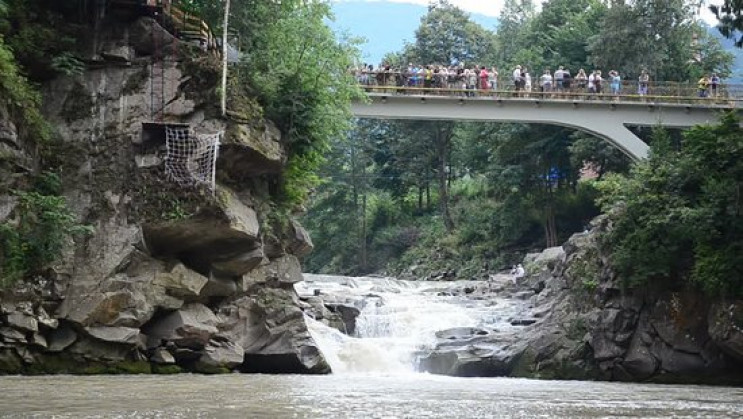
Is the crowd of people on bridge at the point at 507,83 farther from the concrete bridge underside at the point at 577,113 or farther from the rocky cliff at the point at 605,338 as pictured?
the rocky cliff at the point at 605,338

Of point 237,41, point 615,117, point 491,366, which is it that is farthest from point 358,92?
point 615,117

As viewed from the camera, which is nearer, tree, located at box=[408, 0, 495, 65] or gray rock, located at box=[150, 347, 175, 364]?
gray rock, located at box=[150, 347, 175, 364]

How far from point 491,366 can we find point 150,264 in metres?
10.3

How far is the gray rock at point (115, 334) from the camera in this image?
75.9ft

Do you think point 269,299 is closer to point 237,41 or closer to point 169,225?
point 169,225

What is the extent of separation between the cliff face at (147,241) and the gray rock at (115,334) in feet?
0.10

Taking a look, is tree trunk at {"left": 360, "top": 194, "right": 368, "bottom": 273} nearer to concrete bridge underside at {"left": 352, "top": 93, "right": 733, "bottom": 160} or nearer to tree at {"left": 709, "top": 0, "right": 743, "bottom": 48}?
concrete bridge underside at {"left": 352, "top": 93, "right": 733, "bottom": 160}

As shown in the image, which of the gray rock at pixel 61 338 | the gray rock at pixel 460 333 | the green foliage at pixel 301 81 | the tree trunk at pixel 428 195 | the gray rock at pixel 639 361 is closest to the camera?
the gray rock at pixel 61 338

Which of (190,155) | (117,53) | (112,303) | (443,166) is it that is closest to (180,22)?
(117,53)

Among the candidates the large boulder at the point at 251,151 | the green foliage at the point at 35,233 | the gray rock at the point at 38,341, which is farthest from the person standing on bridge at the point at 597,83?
the gray rock at the point at 38,341

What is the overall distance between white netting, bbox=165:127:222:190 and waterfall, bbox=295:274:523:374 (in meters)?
6.55

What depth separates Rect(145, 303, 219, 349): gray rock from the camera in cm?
2427

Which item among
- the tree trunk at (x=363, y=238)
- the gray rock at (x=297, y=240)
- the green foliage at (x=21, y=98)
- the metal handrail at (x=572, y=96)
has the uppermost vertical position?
the metal handrail at (x=572, y=96)

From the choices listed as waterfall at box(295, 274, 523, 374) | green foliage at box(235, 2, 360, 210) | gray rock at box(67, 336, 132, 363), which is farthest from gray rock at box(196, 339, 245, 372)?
green foliage at box(235, 2, 360, 210)
